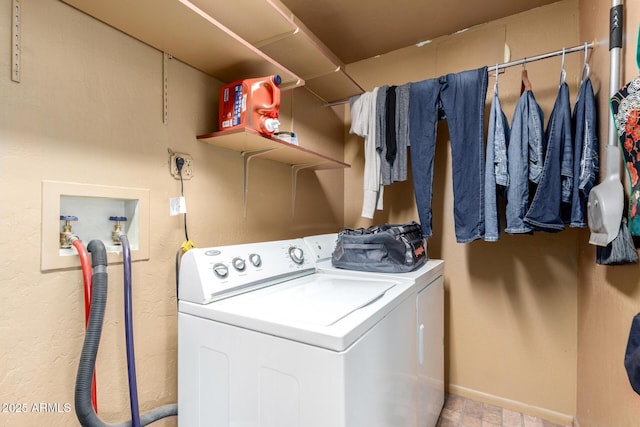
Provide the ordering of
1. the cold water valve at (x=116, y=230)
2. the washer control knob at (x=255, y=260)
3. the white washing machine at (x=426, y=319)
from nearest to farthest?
the cold water valve at (x=116, y=230)
the washer control knob at (x=255, y=260)
the white washing machine at (x=426, y=319)

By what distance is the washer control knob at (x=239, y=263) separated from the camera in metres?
1.21

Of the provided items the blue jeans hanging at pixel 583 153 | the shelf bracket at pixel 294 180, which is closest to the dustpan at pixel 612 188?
the blue jeans hanging at pixel 583 153

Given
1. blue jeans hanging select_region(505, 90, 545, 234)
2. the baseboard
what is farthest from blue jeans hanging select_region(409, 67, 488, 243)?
the baseboard

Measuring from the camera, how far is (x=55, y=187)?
98cm

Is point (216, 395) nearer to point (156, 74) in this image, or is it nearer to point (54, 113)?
point (54, 113)

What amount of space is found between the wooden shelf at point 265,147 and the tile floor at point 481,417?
1776mm

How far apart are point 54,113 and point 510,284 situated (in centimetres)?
253

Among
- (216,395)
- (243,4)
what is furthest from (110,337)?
(243,4)

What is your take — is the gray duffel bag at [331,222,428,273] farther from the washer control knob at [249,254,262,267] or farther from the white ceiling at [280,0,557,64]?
the white ceiling at [280,0,557,64]

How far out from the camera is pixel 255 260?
1303 millimetres

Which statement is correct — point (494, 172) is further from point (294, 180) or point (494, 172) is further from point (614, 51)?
point (294, 180)

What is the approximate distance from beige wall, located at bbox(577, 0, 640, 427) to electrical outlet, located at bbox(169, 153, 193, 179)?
1747 millimetres

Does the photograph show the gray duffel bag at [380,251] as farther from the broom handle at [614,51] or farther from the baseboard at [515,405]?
the baseboard at [515,405]

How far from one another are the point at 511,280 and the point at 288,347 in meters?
1.81
